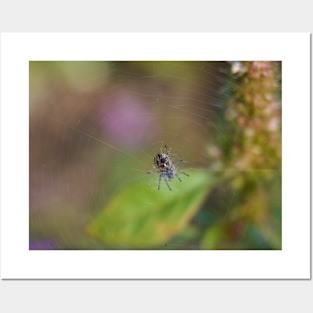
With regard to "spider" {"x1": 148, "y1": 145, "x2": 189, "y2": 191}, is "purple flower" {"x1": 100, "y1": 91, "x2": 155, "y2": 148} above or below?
above

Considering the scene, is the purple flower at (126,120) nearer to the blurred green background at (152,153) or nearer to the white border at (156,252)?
the blurred green background at (152,153)

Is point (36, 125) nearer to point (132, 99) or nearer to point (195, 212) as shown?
point (132, 99)

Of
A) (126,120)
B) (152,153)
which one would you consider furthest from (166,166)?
(126,120)

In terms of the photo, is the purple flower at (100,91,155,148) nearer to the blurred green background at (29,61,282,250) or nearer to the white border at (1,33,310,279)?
the blurred green background at (29,61,282,250)

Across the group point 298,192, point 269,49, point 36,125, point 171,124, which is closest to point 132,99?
point 171,124

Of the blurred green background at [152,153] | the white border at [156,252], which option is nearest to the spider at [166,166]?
the blurred green background at [152,153]

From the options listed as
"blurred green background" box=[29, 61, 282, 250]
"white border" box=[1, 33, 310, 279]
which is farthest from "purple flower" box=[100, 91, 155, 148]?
"white border" box=[1, 33, 310, 279]

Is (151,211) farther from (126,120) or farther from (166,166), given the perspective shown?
(126,120)
